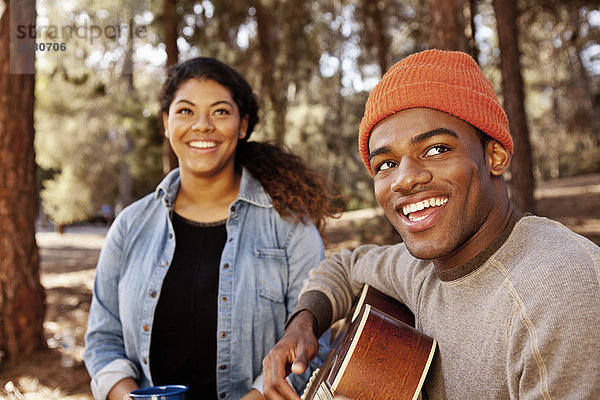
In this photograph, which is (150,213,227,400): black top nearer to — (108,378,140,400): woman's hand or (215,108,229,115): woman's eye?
(108,378,140,400): woman's hand

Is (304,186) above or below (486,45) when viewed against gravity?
below

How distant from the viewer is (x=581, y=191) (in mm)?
18234

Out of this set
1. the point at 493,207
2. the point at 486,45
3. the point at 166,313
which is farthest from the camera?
the point at 486,45

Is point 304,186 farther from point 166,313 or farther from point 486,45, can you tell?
point 486,45

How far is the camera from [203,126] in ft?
8.88

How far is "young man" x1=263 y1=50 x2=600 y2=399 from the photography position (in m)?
1.21

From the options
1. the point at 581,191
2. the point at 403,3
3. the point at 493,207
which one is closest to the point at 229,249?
the point at 493,207

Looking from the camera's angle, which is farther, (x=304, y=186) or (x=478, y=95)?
(x=304, y=186)

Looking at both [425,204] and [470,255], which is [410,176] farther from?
[470,255]

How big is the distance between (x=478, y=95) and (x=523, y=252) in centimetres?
54

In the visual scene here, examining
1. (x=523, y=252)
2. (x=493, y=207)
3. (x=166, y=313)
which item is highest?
(x=493, y=207)

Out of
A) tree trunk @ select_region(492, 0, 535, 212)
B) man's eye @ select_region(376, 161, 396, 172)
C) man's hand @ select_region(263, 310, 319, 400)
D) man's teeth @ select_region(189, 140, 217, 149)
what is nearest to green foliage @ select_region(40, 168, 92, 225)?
tree trunk @ select_region(492, 0, 535, 212)

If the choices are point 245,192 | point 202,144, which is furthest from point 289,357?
point 202,144

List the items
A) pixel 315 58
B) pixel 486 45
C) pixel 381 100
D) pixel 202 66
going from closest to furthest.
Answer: pixel 381 100 < pixel 202 66 < pixel 315 58 < pixel 486 45
